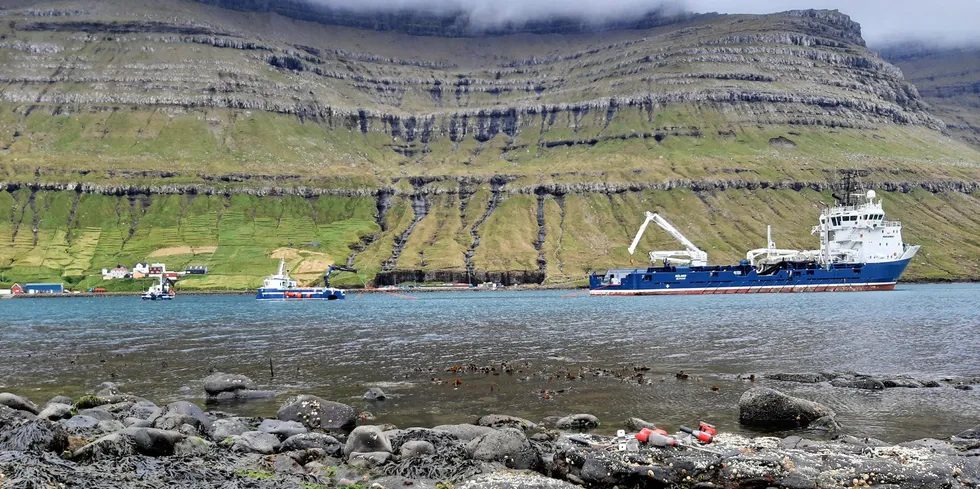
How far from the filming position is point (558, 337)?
60.2 meters

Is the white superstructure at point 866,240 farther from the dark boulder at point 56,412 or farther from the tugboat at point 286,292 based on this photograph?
the dark boulder at point 56,412

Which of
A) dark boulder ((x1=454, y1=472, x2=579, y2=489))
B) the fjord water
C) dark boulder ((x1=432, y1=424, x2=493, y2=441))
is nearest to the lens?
dark boulder ((x1=454, y1=472, x2=579, y2=489))

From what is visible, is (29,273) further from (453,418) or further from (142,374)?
(453,418)

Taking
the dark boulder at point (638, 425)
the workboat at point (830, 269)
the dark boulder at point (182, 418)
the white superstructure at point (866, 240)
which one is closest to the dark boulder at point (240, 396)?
the dark boulder at point (182, 418)

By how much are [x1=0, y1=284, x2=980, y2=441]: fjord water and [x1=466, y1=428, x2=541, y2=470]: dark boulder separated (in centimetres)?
705

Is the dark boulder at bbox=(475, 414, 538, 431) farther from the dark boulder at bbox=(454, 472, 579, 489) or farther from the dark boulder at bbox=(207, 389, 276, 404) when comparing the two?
the dark boulder at bbox=(207, 389, 276, 404)

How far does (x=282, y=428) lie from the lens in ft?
80.8

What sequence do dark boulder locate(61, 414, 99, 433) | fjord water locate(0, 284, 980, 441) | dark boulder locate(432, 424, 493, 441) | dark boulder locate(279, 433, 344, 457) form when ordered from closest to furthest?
dark boulder locate(279, 433, 344, 457), dark boulder locate(432, 424, 493, 441), dark boulder locate(61, 414, 99, 433), fjord water locate(0, 284, 980, 441)

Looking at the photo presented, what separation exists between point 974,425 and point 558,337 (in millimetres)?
37446

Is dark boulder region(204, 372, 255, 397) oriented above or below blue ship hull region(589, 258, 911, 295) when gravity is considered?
below

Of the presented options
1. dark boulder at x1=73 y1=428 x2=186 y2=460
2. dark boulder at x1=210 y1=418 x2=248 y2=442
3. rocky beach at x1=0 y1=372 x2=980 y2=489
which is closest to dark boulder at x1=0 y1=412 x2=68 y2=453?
rocky beach at x1=0 y1=372 x2=980 y2=489

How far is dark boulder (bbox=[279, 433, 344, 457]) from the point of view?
71.7ft

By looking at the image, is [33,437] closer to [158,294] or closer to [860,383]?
[860,383]

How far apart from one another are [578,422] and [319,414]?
10.5 meters
